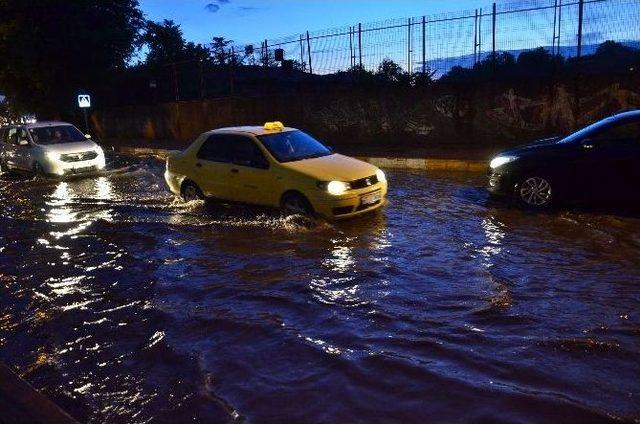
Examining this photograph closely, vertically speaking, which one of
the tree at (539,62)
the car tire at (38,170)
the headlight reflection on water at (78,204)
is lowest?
the headlight reflection on water at (78,204)

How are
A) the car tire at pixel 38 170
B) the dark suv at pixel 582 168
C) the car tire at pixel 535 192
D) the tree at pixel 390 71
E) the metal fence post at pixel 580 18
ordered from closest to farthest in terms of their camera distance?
the dark suv at pixel 582 168 < the car tire at pixel 535 192 < the metal fence post at pixel 580 18 < the car tire at pixel 38 170 < the tree at pixel 390 71

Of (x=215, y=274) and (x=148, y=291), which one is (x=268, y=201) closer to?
(x=215, y=274)

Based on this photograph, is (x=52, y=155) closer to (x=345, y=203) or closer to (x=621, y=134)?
(x=345, y=203)

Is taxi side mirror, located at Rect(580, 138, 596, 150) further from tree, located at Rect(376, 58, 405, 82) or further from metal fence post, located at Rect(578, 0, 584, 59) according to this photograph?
tree, located at Rect(376, 58, 405, 82)

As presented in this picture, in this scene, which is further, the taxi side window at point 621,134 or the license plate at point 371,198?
the license plate at point 371,198

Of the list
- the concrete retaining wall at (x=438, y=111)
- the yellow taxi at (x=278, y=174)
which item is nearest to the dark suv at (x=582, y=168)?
the yellow taxi at (x=278, y=174)

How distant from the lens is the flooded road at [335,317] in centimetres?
387

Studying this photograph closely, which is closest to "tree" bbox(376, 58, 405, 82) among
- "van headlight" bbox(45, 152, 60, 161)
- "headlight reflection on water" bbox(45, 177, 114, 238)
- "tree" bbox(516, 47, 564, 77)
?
"tree" bbox(516, 47, 564, 77)

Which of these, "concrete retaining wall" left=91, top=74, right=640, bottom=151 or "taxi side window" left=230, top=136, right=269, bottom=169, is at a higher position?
"concrete retaining wall" left=91, top=74, right=640, bottom=151

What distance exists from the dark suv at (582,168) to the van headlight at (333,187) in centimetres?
281

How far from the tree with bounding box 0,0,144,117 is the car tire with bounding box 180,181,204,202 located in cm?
2122

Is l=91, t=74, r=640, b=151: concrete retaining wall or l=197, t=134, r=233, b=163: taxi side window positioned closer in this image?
l=197, t=134, r=233, b=163: taxi side window

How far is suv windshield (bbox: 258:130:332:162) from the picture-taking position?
9.12m

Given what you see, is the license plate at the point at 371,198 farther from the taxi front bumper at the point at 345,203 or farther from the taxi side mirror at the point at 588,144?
the taxi side mirror at the point at 588,144
